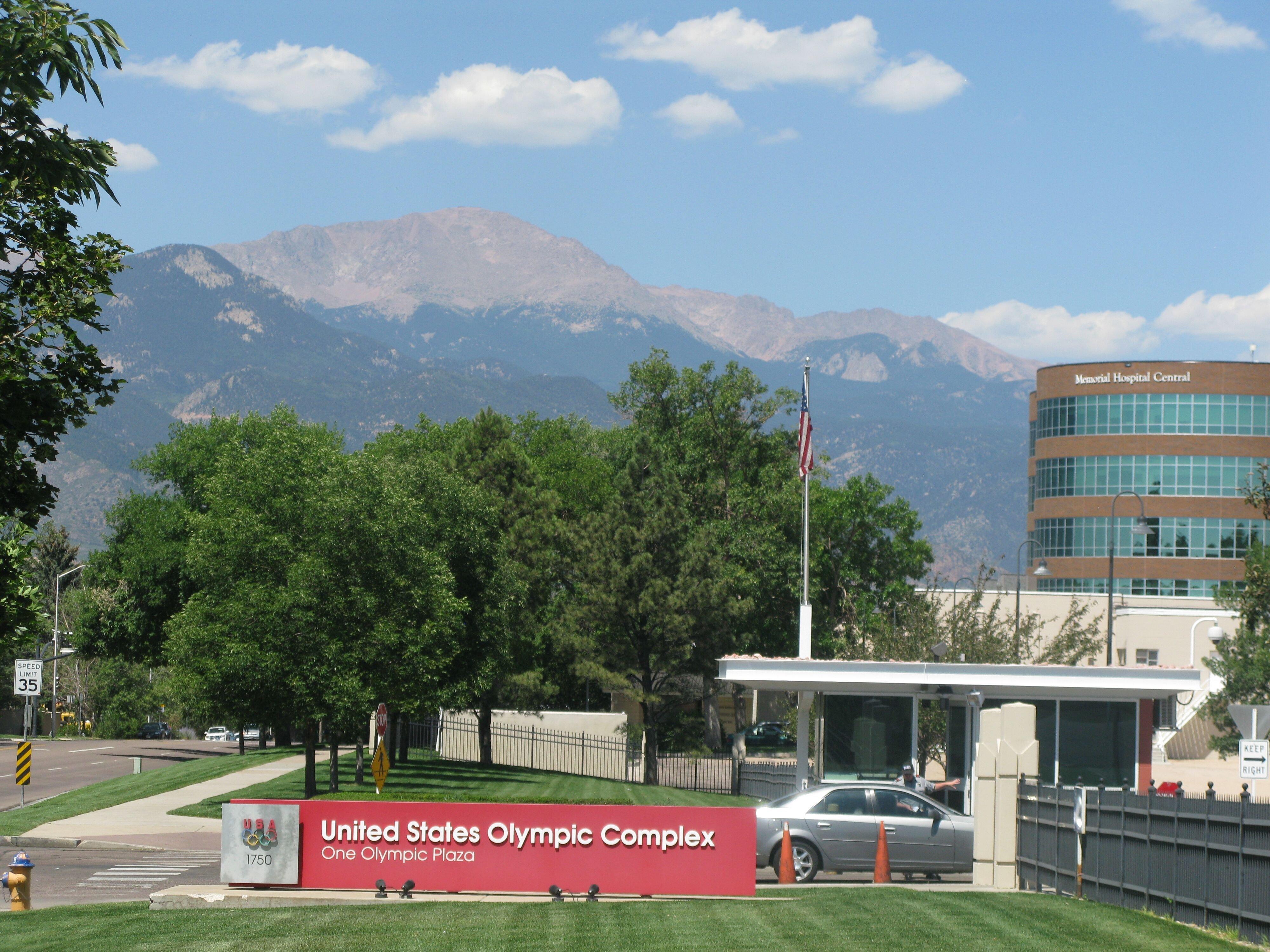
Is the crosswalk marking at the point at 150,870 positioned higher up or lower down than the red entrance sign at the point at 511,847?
lower down

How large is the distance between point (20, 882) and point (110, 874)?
5145mm

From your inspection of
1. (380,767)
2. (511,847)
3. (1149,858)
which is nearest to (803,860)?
(511,847)

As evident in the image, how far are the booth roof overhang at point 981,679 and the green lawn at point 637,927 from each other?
10228mm

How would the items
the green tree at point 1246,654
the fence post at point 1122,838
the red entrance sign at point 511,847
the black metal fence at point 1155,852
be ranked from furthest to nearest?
the green tree at point 1246,654 < the red entrance sign at point 511,847 < the fence post at point 1122,838 < the black metal fence at point 1155,852

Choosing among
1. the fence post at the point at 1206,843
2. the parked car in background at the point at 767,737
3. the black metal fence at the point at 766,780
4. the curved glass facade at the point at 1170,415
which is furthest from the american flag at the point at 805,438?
the curved glass facade at the point at 1170,415

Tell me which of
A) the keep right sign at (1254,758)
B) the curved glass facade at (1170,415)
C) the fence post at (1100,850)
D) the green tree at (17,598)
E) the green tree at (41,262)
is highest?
the curved glass facade at (1170,415)

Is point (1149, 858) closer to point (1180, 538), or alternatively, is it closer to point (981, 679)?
point (981, 679)

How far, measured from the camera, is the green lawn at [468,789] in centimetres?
3050

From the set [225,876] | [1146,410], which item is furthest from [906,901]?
[1146,410]

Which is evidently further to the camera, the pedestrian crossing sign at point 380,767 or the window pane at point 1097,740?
the window pane at point 1097,740

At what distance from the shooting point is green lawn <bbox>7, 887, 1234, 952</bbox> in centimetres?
1325

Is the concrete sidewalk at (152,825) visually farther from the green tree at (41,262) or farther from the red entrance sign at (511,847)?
the green tree at (41,262)

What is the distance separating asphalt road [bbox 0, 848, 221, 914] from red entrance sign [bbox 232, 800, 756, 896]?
9.95 ft

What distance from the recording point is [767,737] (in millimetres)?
71375
